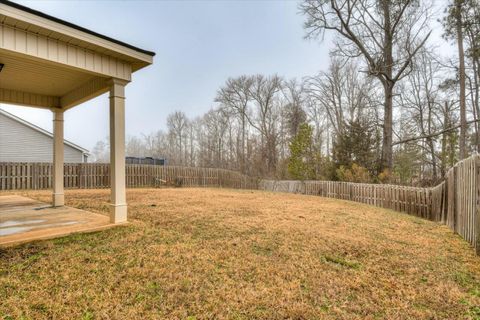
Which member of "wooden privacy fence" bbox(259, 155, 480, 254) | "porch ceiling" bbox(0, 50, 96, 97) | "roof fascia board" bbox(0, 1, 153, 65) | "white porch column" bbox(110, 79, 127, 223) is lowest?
"wooden privacy fence" bbox(259, 155, 480, 254)

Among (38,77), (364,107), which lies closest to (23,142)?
(38,77)

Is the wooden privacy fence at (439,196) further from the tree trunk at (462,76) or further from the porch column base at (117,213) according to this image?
the tree trunk at (462,76)

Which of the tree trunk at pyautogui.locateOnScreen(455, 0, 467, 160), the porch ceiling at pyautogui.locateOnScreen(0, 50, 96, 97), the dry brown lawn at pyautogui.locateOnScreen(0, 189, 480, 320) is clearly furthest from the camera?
the tree trunk at pyautogui.locateOnScreen(455, 0, 467, 160)

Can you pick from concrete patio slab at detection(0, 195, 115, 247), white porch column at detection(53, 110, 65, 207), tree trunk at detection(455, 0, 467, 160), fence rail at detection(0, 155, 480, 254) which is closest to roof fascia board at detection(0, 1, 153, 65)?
concrete patio slab at detection(0, 195, 115, 247)

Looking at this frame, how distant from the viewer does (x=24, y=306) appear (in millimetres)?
2287

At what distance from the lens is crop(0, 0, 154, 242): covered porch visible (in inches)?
146

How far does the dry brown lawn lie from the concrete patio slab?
27 cm

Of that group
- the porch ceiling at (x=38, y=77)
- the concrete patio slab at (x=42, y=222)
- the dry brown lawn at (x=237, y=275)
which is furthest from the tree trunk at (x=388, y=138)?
the porch ceiling at (x=38, y=77)

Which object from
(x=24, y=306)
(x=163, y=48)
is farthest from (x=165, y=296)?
(x=163, y=48)

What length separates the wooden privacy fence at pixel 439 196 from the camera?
433cm

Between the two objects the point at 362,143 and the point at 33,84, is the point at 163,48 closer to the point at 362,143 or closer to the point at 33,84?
the point at 362,143

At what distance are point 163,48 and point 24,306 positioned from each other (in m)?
24.6

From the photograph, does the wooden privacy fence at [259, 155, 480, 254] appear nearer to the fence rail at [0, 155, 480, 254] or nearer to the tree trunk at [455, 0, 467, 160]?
the fence rail at [0, 155, 480, 254]

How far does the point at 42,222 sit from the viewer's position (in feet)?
16.2
